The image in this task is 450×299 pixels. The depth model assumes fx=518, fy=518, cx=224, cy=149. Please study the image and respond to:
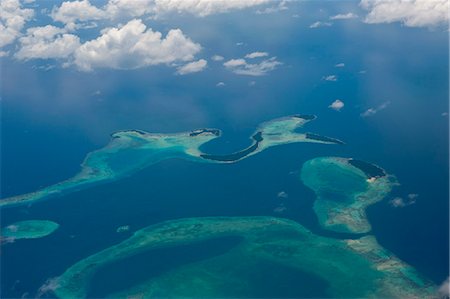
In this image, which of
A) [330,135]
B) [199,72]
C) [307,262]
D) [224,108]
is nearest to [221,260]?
[307,262]

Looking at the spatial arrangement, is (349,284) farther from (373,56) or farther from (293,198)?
(373,56)

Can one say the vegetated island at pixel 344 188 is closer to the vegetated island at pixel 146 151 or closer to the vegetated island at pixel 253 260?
the vegetated island at pixel 253 260

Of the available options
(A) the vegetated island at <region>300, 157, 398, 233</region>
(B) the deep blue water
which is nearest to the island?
(B) the deep blue water

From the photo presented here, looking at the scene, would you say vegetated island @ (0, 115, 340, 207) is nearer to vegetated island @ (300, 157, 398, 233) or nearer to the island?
the island

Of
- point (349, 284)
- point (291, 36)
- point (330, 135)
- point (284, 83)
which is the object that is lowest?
point (349, 284)

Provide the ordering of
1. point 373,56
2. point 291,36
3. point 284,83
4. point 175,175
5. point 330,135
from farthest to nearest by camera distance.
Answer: point 291,36
point 373,56
point 284,83
point 330,135
point 175,175

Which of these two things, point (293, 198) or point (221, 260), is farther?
point (293, 198)

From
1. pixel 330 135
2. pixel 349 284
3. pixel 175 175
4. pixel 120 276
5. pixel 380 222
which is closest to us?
pixel 349 284
